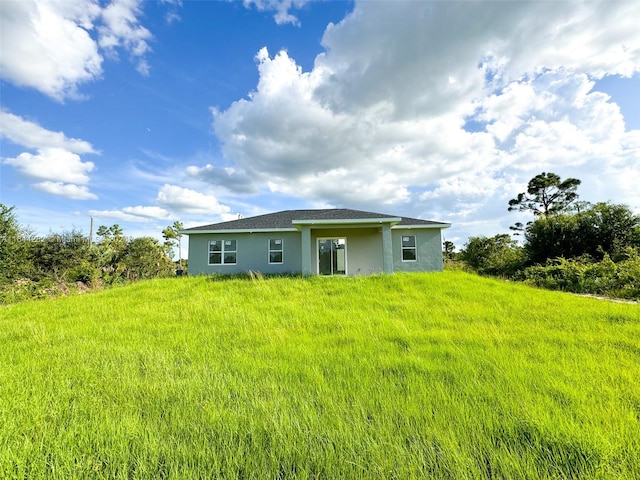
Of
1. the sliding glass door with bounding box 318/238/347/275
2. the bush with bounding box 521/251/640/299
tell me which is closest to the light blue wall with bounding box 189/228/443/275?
the sliding glass door with bounding box 318/238/347/275

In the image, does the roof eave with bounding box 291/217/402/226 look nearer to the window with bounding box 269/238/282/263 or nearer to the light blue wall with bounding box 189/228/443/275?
the light blue wall with bounding box 189/228/443/275

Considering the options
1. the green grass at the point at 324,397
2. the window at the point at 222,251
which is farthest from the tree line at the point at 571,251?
the window at the point at 222,251

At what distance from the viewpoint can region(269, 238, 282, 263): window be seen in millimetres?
16062

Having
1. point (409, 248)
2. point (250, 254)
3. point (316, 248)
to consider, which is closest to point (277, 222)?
point (250, 254)

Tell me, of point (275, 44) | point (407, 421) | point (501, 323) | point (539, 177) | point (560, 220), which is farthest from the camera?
point (539, 177)

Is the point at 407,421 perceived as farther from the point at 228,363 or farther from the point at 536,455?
the point at 228,363

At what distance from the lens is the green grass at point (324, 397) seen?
2287 millimetres

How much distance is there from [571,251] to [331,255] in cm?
1648

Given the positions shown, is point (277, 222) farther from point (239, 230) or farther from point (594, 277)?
point (594, 277)

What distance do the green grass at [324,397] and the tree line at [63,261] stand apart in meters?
8.99

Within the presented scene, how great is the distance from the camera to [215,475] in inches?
85.0

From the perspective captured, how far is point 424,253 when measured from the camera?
15750 mm

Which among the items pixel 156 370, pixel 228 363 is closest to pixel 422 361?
pixel 228 363

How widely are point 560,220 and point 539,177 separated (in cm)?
981
